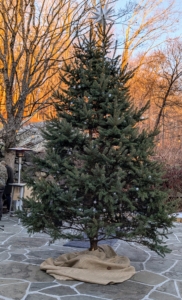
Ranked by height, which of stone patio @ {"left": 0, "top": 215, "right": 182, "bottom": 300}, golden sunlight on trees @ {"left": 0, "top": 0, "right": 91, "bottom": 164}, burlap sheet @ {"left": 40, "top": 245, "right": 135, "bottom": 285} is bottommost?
stone patio @ {"left": 0, "top": 215, "right": 182, "bottom": 300}

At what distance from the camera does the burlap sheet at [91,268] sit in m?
3.25

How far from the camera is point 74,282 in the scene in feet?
10.5

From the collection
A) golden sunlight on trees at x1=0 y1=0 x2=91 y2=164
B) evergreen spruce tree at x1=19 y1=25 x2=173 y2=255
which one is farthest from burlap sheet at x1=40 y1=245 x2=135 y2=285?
golden sunlight on trees at x1=0 y1=0 x2=91 y2=164

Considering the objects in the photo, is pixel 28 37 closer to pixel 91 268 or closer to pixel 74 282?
pixel 91 268

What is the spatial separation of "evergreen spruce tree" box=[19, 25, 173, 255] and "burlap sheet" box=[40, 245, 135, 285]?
240 mm

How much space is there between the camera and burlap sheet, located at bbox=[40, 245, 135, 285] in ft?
10.7

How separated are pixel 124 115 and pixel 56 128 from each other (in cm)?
82

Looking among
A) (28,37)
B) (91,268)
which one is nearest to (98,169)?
(91,268)

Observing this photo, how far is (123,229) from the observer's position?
3.50 m

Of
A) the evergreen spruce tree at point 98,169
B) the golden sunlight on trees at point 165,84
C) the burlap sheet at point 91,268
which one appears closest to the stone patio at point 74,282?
the burlap sheet at point 91,268

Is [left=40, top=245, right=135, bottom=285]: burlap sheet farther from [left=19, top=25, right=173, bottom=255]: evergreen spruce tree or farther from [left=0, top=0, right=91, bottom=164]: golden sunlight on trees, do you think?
[left=0, top=0, right=91, bottom=164]: golden sunlight on trees

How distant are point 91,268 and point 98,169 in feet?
3.62

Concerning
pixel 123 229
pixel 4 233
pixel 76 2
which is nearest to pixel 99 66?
pixel 123 229

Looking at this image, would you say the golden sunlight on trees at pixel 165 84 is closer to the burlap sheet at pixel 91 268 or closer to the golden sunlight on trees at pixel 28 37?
the golden sunlight on trees at pixel 28 37
